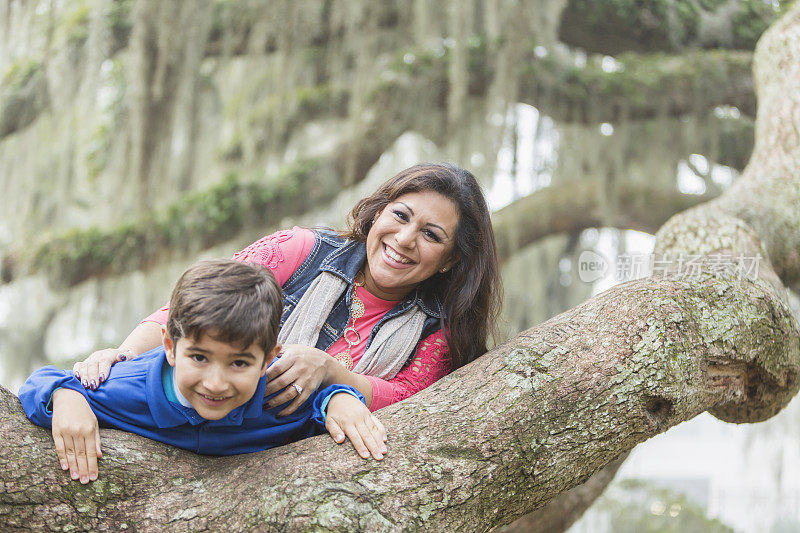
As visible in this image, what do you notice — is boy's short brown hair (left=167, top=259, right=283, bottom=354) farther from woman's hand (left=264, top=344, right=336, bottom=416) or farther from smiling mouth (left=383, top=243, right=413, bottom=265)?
smiling mouth (left=383, top=243, right=413, bottom=265)

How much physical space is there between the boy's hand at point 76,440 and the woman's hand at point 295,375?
1.32 feet

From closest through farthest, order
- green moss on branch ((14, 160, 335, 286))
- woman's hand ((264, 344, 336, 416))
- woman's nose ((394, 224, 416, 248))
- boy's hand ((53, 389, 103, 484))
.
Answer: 1. boy's hand ((53, 389, 103, 484))
2. woman's hand ((264, 344, 336, 416))
3. woman's nose ((394, 224, 416, 248))
4. green moss on branch ((14, 160, 335, 286))

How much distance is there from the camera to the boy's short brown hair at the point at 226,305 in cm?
156

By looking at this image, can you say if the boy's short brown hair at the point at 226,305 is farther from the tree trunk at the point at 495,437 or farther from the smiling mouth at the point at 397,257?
the smiling mouth at the point at 397,257

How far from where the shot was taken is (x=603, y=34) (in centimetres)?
577

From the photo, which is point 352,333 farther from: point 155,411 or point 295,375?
point 155,411

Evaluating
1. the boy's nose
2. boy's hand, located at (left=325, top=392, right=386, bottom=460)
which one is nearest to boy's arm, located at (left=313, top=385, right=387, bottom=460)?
boy's hand, located at (left=325, top=392, right=386, bottom=460)

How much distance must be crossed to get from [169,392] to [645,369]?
1145 millimetres

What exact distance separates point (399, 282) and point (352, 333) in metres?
0.21

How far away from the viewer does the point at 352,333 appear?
2.22m

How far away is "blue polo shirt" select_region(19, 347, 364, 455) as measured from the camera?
163 centimetres

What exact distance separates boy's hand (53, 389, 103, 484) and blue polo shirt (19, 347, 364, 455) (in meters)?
0.04

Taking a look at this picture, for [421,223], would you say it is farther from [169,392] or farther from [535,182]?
[535,182]

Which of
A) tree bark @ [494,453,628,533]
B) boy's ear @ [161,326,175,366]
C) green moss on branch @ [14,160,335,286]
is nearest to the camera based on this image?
boy's ear @ [161,326,175,366]
